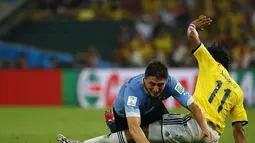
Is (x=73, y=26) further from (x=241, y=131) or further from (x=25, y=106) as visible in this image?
(x=241, y=131)

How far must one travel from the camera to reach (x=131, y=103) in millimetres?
7781

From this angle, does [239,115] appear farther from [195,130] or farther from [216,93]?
[195,130]

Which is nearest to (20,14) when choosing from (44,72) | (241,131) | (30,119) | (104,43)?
(104,43)

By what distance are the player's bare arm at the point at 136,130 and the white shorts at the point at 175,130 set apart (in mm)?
651

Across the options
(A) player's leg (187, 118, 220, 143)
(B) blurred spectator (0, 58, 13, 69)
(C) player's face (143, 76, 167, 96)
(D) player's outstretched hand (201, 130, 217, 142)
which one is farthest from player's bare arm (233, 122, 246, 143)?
(B) blurred spectator (0, 58, 13, 69)

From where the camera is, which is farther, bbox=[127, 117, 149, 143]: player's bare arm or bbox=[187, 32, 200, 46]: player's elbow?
bbox=[187, 32, 200, 46]: player's elbow

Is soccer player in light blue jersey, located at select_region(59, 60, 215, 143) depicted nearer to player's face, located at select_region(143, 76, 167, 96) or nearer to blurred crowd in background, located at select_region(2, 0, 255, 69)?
player's face, located at select_region(143, 76, 167, 96)

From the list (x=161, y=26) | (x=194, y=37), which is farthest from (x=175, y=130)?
(x=161, y=26)

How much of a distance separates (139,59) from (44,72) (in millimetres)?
3009

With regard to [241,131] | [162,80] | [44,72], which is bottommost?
[241,131]

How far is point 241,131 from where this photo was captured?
28.7ft

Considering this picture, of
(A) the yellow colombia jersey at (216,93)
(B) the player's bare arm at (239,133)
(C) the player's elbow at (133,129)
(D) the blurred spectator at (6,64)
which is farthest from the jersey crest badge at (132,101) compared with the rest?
(D) the blurred spectator at (6,64)

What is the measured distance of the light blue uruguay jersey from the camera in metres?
7.77

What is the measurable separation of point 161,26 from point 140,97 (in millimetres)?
14141
